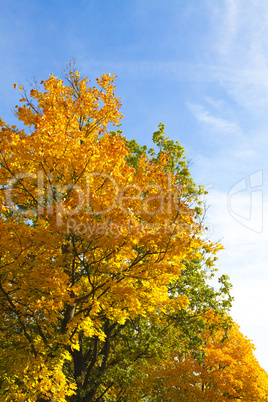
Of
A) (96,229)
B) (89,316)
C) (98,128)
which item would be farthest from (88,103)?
(89,316)

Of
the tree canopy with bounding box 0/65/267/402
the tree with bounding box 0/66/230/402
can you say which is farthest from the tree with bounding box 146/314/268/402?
the tree with bounding box 0/66/230/402

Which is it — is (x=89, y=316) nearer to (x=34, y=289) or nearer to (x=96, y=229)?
(x=34, y=289)

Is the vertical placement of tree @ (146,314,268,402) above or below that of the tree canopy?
below

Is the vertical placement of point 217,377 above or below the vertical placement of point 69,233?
below

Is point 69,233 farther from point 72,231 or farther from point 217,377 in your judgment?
point 217,377

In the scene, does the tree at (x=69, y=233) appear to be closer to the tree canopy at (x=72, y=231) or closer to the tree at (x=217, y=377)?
the tree canopy at (x=72, y=231)

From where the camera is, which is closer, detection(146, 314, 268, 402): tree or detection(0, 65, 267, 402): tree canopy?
detection(0, 65, 267, 402): tree canopy

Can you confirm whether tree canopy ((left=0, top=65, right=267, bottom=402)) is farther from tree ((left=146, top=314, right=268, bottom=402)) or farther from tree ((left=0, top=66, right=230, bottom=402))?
tree ((left=146, top=314, right=268, bottom=402))

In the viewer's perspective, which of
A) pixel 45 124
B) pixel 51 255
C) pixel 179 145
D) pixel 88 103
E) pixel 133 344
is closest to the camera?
pixel 45 124

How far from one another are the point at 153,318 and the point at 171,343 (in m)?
1.74

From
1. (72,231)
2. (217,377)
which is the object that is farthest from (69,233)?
(217,377)

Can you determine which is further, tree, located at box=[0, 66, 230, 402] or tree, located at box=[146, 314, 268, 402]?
tree, located at box=[146, 314, 268, 402]

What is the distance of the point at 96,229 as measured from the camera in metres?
7.78

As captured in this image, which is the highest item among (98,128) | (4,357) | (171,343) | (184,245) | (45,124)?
(98,128)
